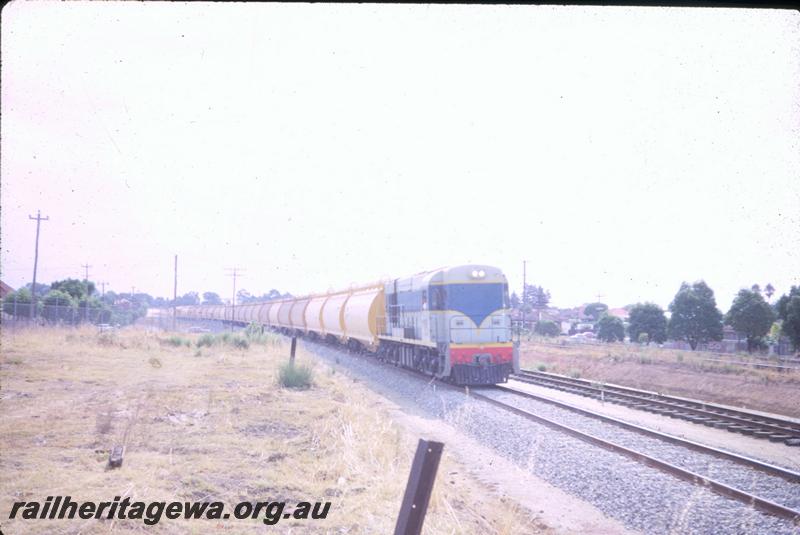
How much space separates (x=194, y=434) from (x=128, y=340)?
2410 centimetres

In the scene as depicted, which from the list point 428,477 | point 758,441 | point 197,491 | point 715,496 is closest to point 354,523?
point 197,491

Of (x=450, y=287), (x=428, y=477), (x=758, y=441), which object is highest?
(x=450, y=287)

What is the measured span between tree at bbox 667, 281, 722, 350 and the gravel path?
1444 inches

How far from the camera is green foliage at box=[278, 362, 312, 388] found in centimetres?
1645

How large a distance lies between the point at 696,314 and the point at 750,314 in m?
5.33

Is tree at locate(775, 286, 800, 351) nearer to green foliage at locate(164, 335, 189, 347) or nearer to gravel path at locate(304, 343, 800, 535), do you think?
gravel path at locate(304, 343, 800, 535)

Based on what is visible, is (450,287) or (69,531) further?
(450,287)

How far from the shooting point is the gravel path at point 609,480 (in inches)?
251

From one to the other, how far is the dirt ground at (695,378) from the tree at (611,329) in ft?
84.5

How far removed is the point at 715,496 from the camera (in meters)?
7.18

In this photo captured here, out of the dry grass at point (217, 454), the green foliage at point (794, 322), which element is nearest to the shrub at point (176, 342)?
the dry grass at point (217, 454)

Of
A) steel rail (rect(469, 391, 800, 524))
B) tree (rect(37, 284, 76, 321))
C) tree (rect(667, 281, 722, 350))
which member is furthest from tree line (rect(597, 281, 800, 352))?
tree (rect(37, 284, 76, 321))

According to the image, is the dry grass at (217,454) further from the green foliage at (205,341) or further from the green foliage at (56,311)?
the green foliage at (56,311)

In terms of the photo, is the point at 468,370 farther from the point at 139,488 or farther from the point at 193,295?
the point at 193,295
